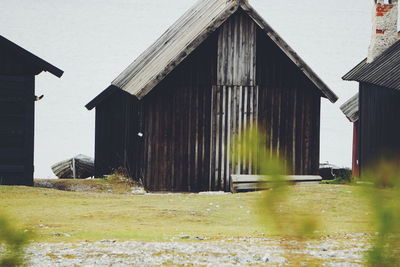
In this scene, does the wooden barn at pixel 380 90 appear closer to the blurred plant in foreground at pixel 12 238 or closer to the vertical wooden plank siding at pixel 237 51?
the vertical wooden plank siding at pixel 237 51

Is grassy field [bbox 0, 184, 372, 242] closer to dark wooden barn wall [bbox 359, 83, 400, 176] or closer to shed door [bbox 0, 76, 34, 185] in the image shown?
shed door [bbox 0, 76, 34, 185]

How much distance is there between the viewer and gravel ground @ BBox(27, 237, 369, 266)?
883cm

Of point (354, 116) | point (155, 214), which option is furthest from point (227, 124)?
point (354, 116)

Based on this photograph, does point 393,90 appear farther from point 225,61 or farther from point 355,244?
point 355,244

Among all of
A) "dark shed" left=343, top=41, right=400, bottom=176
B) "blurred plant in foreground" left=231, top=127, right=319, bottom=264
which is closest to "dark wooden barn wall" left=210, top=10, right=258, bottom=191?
"dark shed" left=343, top=41, right=400, bottom=176

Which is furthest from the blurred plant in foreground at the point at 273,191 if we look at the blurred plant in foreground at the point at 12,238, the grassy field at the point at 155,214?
the grassy field at the point at 155,214

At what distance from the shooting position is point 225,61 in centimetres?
2333

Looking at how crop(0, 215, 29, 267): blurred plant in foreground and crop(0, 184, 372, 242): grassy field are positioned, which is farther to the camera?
crop(0, 184, 372, 242): grassy field

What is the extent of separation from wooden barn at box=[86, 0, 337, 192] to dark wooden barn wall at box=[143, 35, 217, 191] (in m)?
0.03

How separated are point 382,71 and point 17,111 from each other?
35.7ft

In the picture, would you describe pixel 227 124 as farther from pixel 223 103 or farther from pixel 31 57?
pixel 31 57

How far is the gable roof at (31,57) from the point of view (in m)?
22.5

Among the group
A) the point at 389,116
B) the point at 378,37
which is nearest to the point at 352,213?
the point at 389,116

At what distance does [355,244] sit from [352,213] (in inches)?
257
